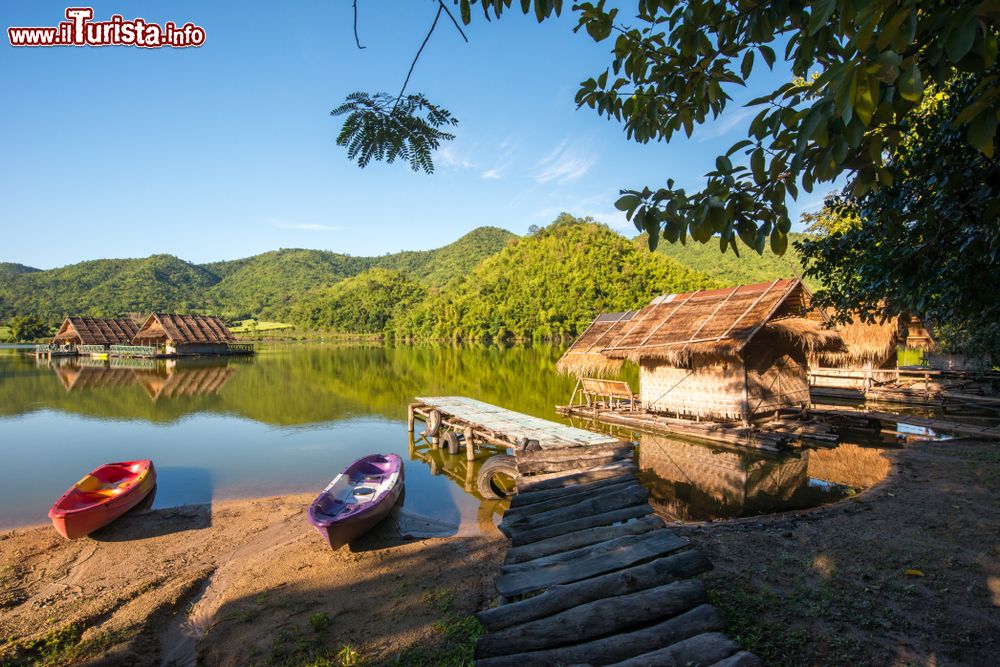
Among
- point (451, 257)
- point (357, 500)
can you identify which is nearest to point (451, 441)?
point (357, 500)

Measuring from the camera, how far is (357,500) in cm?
851

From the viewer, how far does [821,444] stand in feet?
39.1

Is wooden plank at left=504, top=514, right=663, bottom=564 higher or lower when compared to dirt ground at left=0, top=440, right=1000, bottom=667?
higher

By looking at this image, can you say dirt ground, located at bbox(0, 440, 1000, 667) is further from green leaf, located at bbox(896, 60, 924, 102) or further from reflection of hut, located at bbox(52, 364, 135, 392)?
reflection of hut, located at bbox(52, 364, 135, 392)

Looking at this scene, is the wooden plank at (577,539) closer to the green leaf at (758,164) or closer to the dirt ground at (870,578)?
the dirt ground at (870,578)

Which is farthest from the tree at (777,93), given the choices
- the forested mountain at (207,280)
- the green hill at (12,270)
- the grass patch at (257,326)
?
the green hill at (12,270)

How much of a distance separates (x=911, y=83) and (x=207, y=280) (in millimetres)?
144132

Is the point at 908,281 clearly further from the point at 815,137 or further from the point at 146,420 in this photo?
the point at 146,420

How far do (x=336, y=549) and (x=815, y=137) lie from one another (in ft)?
25.1

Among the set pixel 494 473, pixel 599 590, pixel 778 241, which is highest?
pixel 778 241

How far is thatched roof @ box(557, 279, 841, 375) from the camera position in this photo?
12.9 m

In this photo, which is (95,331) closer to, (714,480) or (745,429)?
(745,429)

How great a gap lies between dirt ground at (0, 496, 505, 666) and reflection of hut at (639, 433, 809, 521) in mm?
3582

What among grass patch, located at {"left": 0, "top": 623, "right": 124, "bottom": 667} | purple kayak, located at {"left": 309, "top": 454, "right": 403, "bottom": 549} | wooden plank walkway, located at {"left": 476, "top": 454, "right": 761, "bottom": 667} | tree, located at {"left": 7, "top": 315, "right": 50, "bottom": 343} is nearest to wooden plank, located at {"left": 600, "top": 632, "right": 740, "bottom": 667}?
wooden plank walkway, located at {"left": 476, "top": 454, "right": 761, "bottom": 667}
